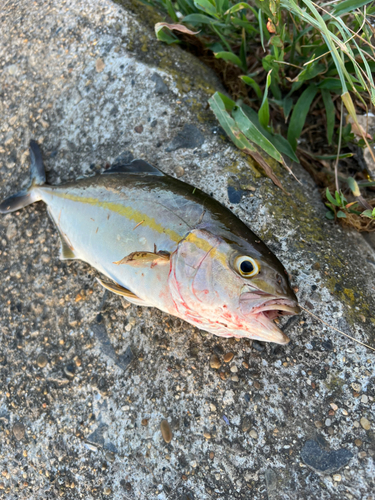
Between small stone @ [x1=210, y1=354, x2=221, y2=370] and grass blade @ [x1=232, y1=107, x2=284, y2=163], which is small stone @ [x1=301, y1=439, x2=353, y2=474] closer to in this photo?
small stone @ [x1=210, y1=354, x2=221, y2=370]

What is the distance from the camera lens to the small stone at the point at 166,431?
2.32 m

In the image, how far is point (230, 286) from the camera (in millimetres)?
1857

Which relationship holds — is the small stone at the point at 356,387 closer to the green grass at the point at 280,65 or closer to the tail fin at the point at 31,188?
the green grass at the point at 280,65

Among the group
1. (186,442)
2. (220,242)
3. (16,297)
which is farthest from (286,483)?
(16,297)

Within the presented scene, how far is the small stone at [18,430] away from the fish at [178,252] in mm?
1417

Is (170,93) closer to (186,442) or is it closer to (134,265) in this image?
(134,265)

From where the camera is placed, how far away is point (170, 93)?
2883 millimetres

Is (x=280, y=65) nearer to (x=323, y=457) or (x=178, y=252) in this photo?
(x=178, y=252)

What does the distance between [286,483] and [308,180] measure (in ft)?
7.33

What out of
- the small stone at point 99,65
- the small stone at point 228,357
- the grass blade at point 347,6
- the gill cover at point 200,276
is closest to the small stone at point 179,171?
the gill cover at point 200,276

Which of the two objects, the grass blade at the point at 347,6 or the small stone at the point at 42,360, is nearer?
the grass blade at the point at 347,6

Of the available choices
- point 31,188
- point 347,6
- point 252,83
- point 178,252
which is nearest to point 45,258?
point 31,188

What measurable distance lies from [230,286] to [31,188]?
204 cm

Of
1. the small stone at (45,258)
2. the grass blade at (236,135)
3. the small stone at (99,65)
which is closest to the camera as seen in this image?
the grass blade at (236,135)
